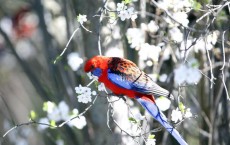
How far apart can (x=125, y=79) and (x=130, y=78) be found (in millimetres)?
40

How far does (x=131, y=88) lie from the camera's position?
4277mm

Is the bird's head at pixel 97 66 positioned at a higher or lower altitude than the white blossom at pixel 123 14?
lower

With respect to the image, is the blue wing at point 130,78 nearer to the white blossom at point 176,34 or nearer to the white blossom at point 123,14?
the white blossom at point 123,14

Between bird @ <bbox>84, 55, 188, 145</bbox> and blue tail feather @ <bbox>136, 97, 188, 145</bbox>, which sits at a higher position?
bird @ <bbox>84, 55, 188, 145</bbox>

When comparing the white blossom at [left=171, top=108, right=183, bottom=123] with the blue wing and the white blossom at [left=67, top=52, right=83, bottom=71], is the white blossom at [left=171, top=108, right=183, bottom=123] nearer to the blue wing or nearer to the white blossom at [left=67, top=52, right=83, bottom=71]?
the blue wing

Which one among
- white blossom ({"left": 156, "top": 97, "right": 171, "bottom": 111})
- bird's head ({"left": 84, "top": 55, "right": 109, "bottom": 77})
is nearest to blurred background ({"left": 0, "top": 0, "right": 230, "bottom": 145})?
white blossom ({"left": 156, "top": 97, "right": 171, "bottom": 111})

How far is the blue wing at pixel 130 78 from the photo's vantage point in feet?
13.8

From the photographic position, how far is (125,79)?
168 inches

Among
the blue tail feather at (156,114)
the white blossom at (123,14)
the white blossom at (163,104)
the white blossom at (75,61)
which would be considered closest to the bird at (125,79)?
the blue tail feather at (156,114)

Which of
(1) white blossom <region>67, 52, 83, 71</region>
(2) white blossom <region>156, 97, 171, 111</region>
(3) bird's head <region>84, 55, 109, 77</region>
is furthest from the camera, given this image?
(2) white blossom <region>156, 97, 171, 111</region>

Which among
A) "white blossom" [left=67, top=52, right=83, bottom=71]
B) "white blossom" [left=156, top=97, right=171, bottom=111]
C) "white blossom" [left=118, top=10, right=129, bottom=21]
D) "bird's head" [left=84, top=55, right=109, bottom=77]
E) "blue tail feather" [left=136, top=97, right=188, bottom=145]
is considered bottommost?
"white blossom" [left=156, top=97, right=171, bottom=111]

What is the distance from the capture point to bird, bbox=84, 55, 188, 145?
4211 mm

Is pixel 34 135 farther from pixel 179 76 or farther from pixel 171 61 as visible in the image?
pixel 179 76

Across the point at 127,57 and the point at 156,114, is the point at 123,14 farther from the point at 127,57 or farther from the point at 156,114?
the point at 127,57
